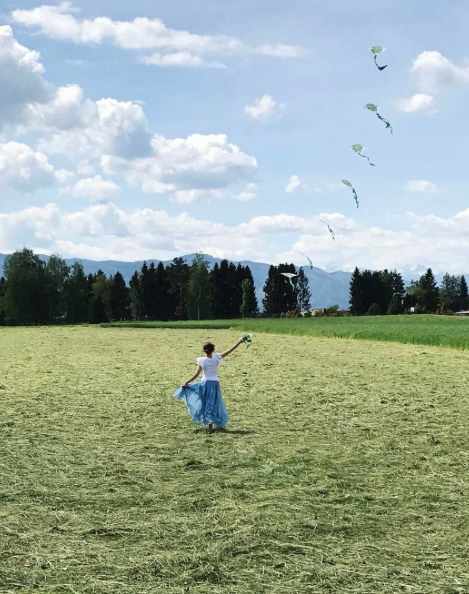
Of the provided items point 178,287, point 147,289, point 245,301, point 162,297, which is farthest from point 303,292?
point 147,289

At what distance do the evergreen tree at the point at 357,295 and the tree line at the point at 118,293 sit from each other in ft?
65.1

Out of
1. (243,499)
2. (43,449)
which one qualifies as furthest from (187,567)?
(43,449)

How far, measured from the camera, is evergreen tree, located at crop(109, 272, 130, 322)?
13462 centimetres

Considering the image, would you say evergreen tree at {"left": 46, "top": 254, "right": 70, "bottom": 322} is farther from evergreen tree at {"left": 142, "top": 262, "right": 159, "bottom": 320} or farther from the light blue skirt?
the light blue skirt

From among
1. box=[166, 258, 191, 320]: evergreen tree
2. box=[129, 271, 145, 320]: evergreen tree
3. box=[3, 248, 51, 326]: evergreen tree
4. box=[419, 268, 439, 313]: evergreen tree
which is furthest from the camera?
box=[419, 268, 439, 313]: evergreen tree

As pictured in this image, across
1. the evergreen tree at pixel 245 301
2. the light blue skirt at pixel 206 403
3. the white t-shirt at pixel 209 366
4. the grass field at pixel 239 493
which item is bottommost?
the grass field at pixel 239 493

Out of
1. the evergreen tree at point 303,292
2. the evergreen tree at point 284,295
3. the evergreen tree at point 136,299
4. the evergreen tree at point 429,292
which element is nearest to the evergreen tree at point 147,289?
the evergreen tree at point 136,299

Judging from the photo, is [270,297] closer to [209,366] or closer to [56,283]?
[56,283]

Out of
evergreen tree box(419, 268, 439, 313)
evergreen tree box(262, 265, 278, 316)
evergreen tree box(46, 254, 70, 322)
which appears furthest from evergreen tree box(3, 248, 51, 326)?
evergreen tree box(419, 268, 439, 313)

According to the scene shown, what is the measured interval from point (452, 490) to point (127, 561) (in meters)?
4.56

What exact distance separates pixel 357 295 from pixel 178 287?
35.7 metres

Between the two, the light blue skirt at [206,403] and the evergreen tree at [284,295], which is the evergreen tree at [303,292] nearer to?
the evergreen tree at [284,295]

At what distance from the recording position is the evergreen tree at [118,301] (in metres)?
135

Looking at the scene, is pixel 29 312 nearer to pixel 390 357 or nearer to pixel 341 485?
pixel 390 357
